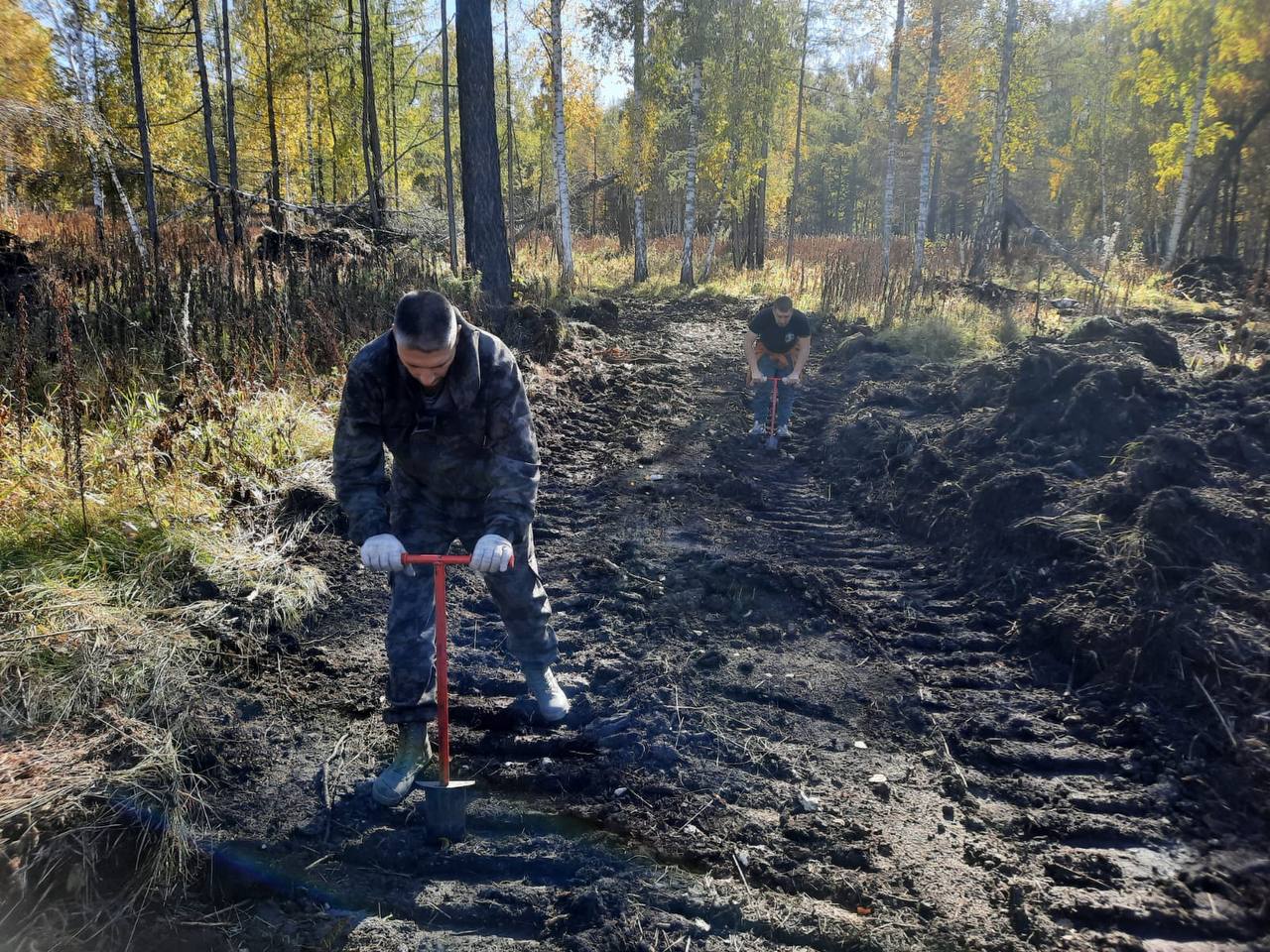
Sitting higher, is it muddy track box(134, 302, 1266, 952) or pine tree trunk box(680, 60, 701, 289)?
pine tree trunk box(680, 60, 701, 289)

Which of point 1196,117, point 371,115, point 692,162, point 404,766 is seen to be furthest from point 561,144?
point 404,766

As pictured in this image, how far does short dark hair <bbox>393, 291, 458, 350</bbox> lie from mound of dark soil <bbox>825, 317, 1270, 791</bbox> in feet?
11.7

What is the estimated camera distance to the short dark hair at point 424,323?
272 centimetres

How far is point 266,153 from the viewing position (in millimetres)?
25797

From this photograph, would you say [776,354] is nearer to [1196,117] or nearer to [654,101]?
[654,101]

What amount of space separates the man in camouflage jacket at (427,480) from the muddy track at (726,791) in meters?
0.44

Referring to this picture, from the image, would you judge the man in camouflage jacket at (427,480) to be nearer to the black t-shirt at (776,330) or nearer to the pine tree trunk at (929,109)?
the black t-shirt at (776,330)

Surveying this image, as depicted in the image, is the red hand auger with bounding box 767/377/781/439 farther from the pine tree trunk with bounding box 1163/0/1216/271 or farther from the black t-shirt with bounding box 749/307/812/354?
the pine tree trunk with bounding box 1163/0/1216/271

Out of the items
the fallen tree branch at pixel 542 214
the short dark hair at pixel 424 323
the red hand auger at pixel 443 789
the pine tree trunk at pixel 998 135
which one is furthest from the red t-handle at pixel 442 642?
the fallen tree branch at pixel 542 214

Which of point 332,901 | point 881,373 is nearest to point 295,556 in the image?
point 332,901

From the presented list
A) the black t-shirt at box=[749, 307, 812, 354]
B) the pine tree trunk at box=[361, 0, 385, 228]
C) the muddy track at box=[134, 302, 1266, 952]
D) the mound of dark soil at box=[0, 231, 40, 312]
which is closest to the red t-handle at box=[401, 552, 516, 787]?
the muddy track at box=[134, 302, 1266, 952]

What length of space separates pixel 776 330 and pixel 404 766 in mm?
6572

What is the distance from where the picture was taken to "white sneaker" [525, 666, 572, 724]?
138 inches

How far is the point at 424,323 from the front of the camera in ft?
8.90
